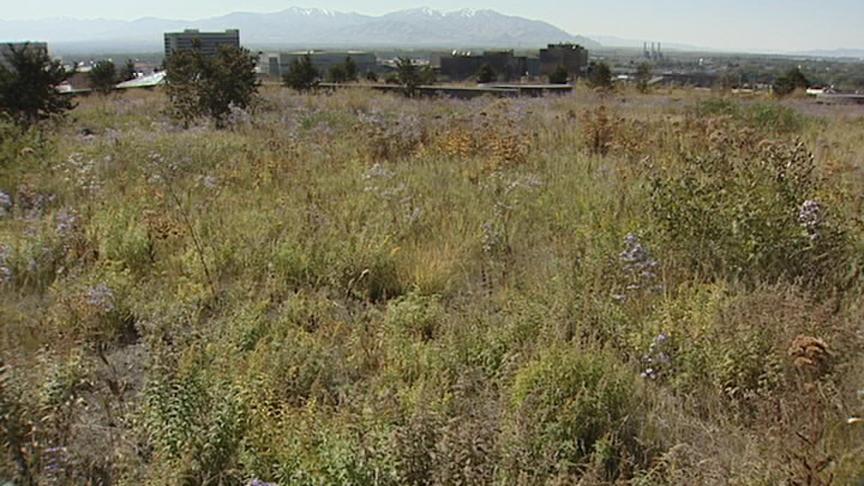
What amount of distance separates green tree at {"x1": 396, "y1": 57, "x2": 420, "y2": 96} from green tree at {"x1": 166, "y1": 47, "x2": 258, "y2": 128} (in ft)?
21.0

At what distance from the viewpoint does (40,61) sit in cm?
1091

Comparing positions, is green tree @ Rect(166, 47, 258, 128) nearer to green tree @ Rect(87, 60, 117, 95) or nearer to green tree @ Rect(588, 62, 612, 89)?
green tree @ Rect(588, 62, 612, 89)

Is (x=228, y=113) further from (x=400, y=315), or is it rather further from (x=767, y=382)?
(x=767, y=382)

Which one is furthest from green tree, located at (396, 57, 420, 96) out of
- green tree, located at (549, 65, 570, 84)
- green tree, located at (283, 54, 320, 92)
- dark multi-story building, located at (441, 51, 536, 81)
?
dark multi-story building, located at (441, 51, 536, 81)

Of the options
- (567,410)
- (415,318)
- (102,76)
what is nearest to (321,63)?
(102,76)

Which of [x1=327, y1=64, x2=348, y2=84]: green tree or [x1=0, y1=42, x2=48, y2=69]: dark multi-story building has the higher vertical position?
[x1=327, y1=64, x2=348, y2=84]: green tree

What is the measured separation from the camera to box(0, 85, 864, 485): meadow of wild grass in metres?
2.25

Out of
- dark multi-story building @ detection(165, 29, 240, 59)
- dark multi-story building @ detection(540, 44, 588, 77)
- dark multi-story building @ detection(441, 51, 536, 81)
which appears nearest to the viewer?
dark multi-story building @ detection(165, 29, 240, 59)

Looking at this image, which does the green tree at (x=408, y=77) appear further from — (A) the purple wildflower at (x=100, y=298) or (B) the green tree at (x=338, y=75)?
(A) the purple wildflower at (x=100, y=298)

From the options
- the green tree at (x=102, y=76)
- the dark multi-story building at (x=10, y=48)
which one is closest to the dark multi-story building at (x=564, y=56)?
the green tree at (x=102, y=76)

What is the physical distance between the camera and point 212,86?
11383 millimetres

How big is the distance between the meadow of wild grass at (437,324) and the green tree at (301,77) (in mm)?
14195

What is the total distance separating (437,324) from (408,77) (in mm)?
16152

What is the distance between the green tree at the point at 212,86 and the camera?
11.4m
